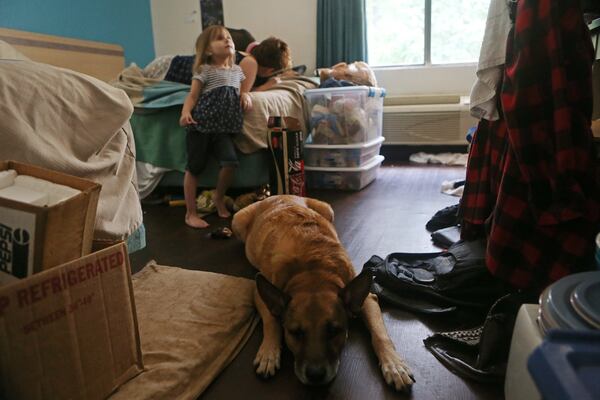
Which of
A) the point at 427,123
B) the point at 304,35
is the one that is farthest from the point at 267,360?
the point at 304,35

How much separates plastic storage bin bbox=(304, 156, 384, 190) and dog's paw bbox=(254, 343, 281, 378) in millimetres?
2036

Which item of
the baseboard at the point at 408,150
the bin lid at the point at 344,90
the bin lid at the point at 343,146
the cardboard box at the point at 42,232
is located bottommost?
the baseboard at the point at 408,150

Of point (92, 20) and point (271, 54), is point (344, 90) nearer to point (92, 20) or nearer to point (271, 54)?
point (271, 54)

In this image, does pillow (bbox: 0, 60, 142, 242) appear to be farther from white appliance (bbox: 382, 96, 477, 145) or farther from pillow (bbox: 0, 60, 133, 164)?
white appliance (bbox: 382, 96, 477, 145)

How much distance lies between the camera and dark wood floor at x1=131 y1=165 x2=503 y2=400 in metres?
1.01

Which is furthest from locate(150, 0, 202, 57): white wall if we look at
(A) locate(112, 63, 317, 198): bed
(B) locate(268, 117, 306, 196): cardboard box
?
(B) locate(268, 117, 306, 196): cardboard box

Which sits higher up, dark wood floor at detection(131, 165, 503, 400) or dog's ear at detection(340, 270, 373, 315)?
dog's ear at detection(340, 270, 373, 315)

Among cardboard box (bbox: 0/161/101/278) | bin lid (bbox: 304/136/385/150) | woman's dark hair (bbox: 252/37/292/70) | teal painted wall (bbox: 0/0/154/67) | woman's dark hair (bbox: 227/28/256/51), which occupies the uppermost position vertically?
teal painted wall (bbox: 0/0/154/67)

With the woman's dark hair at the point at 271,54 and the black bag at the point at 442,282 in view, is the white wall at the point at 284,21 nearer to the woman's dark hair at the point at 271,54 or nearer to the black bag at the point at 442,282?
the woman's dark hair at the point at 271,54

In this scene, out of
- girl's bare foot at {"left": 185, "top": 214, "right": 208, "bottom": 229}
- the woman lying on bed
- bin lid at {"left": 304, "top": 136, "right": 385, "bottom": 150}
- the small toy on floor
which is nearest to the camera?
the small toy on floor

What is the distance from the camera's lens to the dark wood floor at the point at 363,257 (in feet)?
3.31

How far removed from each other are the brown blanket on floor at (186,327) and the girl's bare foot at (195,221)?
2.16 feet

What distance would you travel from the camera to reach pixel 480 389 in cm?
99

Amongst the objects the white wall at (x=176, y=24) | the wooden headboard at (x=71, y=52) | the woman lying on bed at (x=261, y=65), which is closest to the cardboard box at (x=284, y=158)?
the woman lying on bed at (x=261, y=65)
